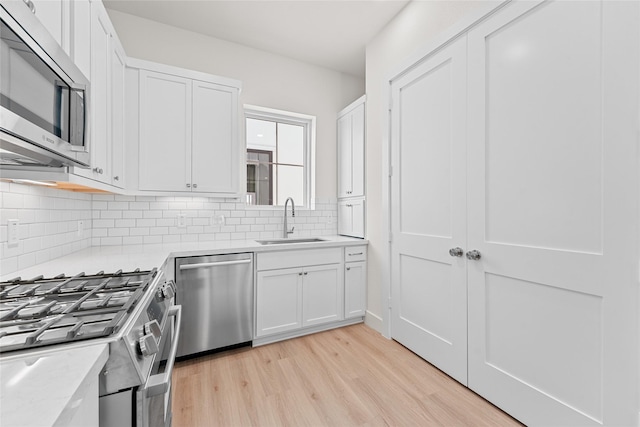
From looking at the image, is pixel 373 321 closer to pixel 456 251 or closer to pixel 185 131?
pixel 456 251

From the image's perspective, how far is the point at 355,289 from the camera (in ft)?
9.49

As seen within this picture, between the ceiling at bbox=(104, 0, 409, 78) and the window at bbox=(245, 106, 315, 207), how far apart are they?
0.69 meters

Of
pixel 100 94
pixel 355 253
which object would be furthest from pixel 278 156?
pixel 100 94

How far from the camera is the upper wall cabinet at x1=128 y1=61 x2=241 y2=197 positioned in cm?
228

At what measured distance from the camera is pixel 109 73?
186cm

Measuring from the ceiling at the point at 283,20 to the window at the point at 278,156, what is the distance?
0.69 metres

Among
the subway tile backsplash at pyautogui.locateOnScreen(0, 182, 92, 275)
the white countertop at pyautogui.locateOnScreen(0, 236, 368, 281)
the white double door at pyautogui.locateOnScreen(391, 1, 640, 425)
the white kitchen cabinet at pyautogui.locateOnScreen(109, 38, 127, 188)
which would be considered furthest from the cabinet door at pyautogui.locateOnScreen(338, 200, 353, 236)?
the subway tile backsplash at pyautogui.locateOnScreen(0, 182, 92, 275)

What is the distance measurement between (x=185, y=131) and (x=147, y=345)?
2029 mm

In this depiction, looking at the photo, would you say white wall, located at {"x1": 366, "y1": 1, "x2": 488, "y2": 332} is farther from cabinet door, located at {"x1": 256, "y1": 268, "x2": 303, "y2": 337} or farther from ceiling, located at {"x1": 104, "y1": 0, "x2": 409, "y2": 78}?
cabinet door, located at {"x1": 256, "y1": 268, "x2": 303, "y2": 337}

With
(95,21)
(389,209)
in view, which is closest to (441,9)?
(389,209)

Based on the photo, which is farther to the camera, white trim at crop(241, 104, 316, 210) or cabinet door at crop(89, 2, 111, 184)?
white trim at crop(241, 104, 316, 210)

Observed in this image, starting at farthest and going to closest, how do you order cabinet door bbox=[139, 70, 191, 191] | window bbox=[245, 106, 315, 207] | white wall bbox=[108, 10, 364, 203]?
window bbox=[245, 106, 315, 207], white wall bbox=[108, 10, 364, 203], cabinet door bbox=[139, 70, 191, 191]

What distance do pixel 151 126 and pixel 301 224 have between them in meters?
1.70

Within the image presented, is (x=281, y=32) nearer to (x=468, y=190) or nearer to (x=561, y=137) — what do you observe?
(x=468, y=190)
